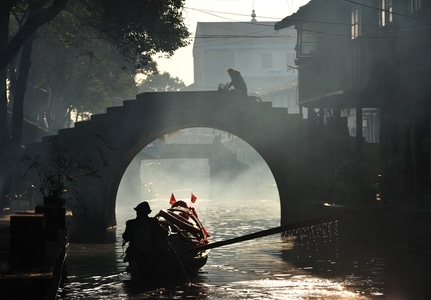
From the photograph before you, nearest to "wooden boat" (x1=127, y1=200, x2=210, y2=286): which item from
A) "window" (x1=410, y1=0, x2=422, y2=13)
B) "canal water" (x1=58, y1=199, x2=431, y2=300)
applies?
"canal water" (x1=58, y1=199, x2=431, y2=300)

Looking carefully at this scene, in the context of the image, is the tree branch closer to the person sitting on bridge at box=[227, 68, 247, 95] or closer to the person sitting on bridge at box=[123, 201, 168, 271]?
the person sitting on bridge at box=[123, 201, 168, 271]

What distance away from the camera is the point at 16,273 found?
13.5 meters

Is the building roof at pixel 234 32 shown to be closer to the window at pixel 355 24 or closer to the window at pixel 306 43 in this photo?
the window at pixel 306 43

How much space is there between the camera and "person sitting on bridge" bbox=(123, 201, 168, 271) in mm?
23156

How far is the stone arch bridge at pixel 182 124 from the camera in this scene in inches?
1636

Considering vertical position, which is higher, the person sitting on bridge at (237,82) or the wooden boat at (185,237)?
the person sitting on bridge at (237,82)

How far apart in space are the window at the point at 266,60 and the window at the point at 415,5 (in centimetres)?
8330

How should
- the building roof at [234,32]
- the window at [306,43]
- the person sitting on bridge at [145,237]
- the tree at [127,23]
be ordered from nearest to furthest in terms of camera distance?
the person sitting on bridge at [145,237] < the tree at [127,23] < the window at [306,43] < the building roof at [234,32]

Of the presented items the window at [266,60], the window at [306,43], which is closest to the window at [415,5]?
the window at [306,43]

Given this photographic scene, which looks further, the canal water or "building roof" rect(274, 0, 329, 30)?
"building roof" rect(274, 0, 329, 30)

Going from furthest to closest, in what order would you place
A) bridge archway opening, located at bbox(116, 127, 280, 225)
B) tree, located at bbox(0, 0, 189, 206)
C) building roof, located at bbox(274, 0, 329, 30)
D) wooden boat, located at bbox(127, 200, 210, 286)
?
1. bridge archway opening, located at bbox(116, 127, 280, 225)
2. building roof, located at bbox(274, 0, 329, 30)
3. tree, located at bbox(0, 0, 189, 206)
4. wooden boat, located at bbox(127, 200, 210, 286)

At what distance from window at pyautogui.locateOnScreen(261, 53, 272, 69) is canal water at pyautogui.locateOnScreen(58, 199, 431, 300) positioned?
Answer: 80.1 m

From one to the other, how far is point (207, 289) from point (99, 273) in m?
4.38

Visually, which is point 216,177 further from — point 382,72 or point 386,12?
point 382,72
